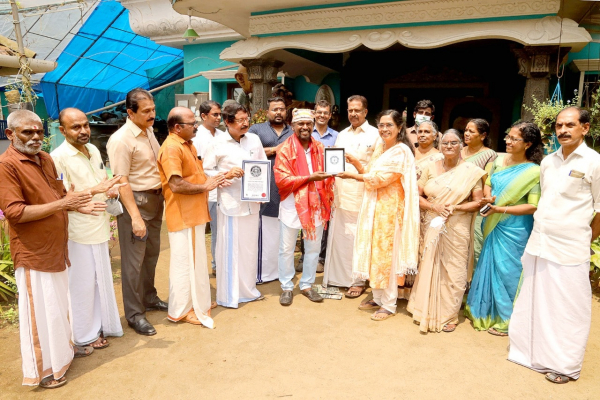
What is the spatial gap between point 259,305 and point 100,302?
4.95 feet

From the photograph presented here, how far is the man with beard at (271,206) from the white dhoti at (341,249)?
667 mm

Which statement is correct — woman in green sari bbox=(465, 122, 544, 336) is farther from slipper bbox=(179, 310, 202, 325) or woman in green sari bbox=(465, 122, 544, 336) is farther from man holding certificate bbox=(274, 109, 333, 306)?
slipper bbox=(179, 310, 202, 325)

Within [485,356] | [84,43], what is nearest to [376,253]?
[485,356]

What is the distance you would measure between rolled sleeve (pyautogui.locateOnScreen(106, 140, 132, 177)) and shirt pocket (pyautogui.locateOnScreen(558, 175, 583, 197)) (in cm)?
323

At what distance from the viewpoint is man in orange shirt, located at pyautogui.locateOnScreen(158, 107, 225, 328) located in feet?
11.6

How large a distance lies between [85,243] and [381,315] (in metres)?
2.61

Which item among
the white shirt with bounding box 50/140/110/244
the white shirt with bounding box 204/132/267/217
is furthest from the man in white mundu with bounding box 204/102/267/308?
the white shirt with bounding box 50/140/110/244

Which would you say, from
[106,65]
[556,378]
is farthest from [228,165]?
[106,65]

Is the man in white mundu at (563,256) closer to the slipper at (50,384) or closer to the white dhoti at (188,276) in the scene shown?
the white dhoti at (188,276)

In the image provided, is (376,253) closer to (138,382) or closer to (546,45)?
(138,382)

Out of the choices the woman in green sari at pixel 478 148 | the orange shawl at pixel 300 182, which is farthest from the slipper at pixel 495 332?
the orange shawl at pixel 300 182

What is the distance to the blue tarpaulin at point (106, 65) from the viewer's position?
464 inches

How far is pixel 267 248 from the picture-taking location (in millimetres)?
4996

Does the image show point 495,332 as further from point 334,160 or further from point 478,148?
point 334,160
